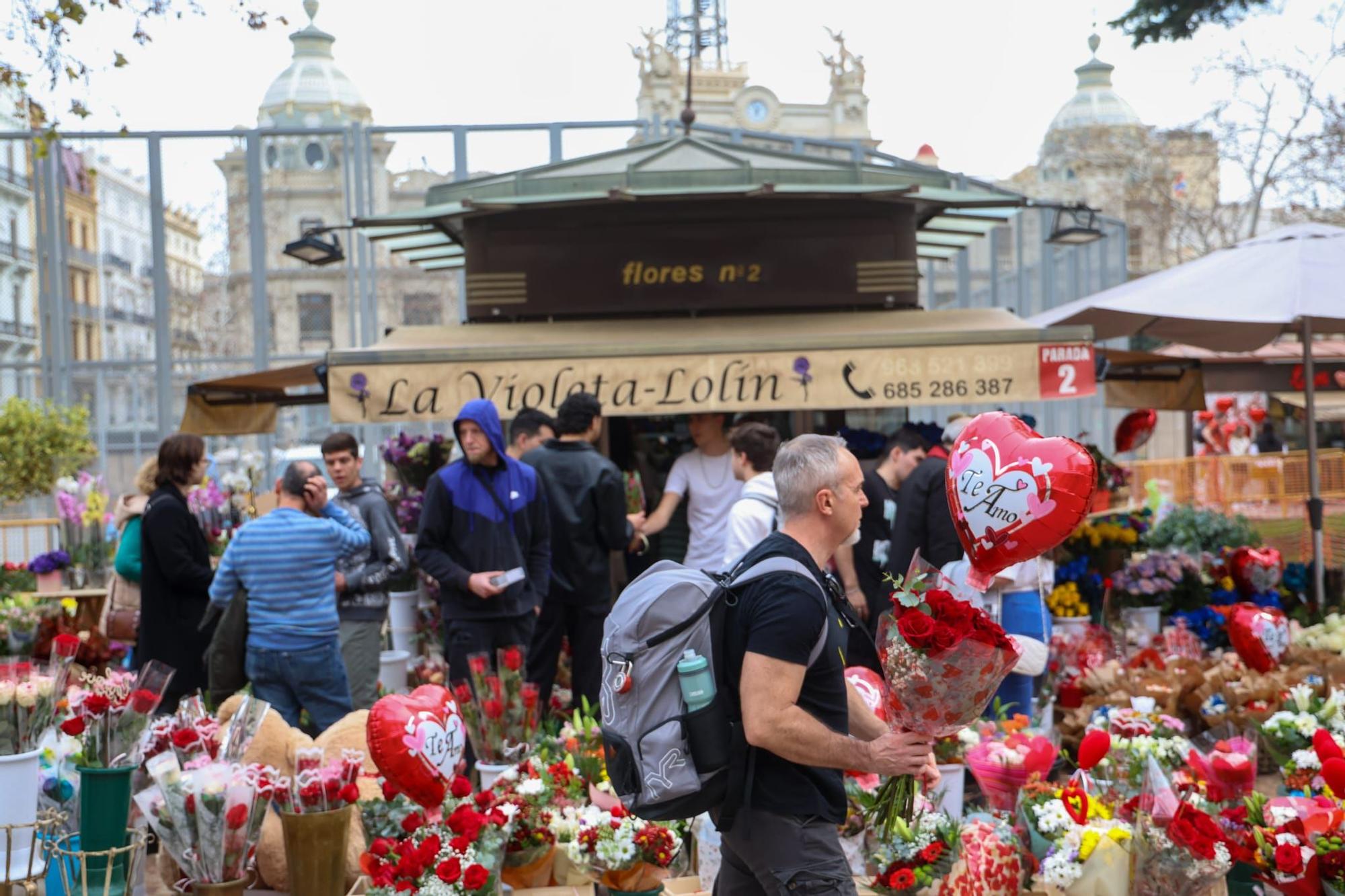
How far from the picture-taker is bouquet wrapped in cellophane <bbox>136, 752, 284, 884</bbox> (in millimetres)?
4340

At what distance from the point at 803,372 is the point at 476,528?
7.11 feet

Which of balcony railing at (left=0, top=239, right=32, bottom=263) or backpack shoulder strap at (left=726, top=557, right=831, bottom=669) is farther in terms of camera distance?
balcony railing at (left=0, top=239, right=32, bottom=263)

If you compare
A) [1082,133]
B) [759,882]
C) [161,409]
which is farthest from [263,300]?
[1082,133]

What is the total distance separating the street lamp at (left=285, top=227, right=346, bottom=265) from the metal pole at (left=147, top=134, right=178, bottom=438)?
252 centimetres

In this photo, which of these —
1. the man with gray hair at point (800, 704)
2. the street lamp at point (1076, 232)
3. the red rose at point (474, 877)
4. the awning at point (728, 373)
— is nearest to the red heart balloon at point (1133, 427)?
the street lamp at point (1076, 232)

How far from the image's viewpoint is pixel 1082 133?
103 ft

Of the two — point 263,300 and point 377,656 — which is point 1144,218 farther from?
point 377,656

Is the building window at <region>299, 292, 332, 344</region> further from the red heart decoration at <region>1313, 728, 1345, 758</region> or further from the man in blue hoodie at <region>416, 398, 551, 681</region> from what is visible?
the red heart decoration at <region>1313, 728, 1345, 758</region>

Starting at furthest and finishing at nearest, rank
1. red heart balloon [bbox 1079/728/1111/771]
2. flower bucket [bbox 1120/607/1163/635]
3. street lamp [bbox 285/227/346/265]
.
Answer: street lamp [bbox 285/227/346/265], flower bucket [bbox 1120/607/1163/635], red heart balloon [bbox 1079/728/1111/771]

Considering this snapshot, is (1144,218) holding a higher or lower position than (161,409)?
higher

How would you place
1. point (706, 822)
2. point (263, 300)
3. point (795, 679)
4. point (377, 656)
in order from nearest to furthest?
point (795, 679) → point (706, 822) → point (377, 656) → point (263, 300)

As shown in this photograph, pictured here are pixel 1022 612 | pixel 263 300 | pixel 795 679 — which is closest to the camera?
pixel 795 679

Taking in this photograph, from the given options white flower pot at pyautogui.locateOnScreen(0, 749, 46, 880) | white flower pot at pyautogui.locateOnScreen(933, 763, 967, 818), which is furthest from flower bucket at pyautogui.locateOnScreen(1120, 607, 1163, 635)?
white flower pot at pyautogui.locateOnScreen(0, 749, 46, 880)

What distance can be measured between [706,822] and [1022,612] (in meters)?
2.40
